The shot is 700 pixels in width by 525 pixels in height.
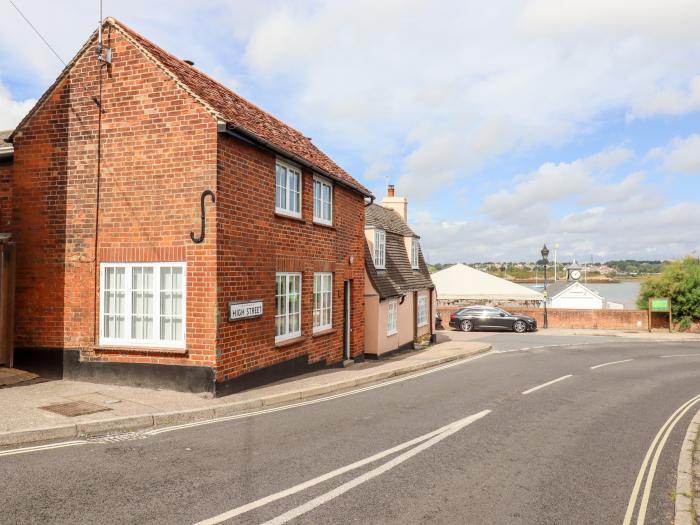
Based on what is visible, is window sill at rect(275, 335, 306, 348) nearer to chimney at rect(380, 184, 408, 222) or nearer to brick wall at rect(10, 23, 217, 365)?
brick wall at rect(10, 23, 217, 365)

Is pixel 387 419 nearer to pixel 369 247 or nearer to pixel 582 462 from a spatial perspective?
pixel 582 462

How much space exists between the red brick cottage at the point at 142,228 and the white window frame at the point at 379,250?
796 cm

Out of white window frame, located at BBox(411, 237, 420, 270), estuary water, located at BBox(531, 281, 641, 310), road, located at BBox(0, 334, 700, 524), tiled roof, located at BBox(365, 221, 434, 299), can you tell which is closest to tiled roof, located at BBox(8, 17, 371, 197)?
tiled roof, located at BBox(365, 221, 434, 299)

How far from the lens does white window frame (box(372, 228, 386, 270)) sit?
19.0 meters

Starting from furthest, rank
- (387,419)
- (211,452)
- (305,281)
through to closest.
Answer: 1. (305,281)
2. (387,419)
3. (211,452)

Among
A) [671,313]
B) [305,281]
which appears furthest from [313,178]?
[671,313]

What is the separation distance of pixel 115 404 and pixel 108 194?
4.23 metres

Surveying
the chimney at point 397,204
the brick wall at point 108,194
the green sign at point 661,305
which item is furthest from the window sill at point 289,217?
the green sign at point 661,305

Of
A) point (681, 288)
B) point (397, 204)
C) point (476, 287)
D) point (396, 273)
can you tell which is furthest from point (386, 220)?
point (681, 288)

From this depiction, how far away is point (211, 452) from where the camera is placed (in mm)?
6473

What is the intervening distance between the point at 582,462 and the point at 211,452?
15.6 ft

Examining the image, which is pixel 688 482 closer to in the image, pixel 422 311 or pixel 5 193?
A: pixel 5 193

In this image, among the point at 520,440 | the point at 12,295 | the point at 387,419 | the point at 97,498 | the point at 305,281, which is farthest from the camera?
the point at 305,281

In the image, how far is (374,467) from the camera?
6094 mm
